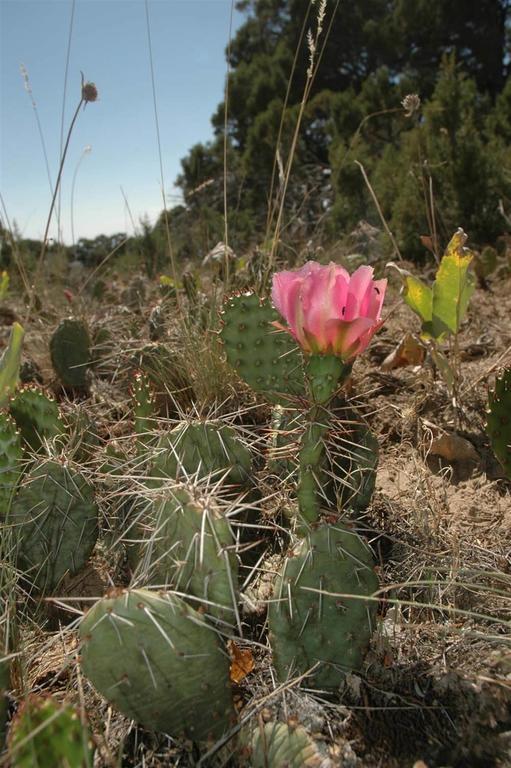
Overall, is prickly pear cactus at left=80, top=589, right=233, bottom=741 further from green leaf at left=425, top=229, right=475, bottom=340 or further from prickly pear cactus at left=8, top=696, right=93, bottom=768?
green leaf at left=425, top=229, right=475, bottom=340

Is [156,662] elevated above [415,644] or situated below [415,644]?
above

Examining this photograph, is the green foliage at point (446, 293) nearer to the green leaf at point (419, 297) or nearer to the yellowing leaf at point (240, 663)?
the green leaf at point (419, 297)

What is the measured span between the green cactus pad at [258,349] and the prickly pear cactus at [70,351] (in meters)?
0.99

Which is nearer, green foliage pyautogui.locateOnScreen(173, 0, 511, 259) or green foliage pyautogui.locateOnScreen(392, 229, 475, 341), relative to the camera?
green foliage pyautogui.locateOnScreen(392, 229, 475, 341)

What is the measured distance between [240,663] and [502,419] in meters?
0.82

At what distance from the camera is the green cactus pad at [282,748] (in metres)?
0.82

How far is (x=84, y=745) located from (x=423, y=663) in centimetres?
59

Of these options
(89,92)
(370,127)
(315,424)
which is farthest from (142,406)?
(370,127)

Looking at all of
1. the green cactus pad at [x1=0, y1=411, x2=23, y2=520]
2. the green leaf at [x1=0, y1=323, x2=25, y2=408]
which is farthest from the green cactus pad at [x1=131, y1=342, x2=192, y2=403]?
the green cactus pad at [x1=0, y1=411, x2=23, y2=520]

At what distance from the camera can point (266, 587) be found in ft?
3.94

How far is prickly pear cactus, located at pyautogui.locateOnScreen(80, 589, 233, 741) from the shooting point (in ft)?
2.73

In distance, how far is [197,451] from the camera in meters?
1.25

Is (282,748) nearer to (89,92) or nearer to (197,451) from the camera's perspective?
(197,451)

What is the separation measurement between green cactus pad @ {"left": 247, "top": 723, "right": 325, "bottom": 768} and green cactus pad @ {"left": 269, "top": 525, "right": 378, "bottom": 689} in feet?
0.37
